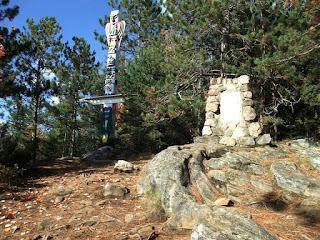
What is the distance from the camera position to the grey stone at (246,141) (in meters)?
5.71

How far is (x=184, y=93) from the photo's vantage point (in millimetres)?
9531

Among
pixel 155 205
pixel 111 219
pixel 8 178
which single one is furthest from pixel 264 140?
pixel 8 178

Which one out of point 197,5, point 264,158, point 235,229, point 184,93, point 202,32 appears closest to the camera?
point 235,229

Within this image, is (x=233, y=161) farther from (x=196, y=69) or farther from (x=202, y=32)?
(x=202, y=32)

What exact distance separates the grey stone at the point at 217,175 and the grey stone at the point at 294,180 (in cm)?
97

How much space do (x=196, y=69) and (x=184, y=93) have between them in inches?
46.2

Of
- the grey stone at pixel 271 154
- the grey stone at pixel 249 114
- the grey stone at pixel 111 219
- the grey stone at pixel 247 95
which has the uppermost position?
the grey stone at pixel 247 95

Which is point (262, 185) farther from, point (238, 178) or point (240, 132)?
point (240, 132)

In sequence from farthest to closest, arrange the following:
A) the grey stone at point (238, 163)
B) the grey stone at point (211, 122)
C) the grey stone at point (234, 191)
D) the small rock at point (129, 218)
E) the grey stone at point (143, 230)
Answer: the grey stone at point (211, 122)
the grey stone at point (238, 163)
the grey stone at point (234, 191)
the small rock at point (129, 218)
the grey stone at point (143, 230)

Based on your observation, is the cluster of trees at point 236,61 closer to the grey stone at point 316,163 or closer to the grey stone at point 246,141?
the grey stone at point 246,141

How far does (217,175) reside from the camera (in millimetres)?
4477

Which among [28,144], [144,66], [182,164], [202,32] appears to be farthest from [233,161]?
[144,66]

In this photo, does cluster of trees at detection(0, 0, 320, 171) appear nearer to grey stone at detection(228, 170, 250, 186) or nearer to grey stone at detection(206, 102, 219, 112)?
grey stone at detection(206, 102, 219, 112)

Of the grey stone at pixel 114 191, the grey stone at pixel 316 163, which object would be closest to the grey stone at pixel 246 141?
the grey stone at pixel 316 163
